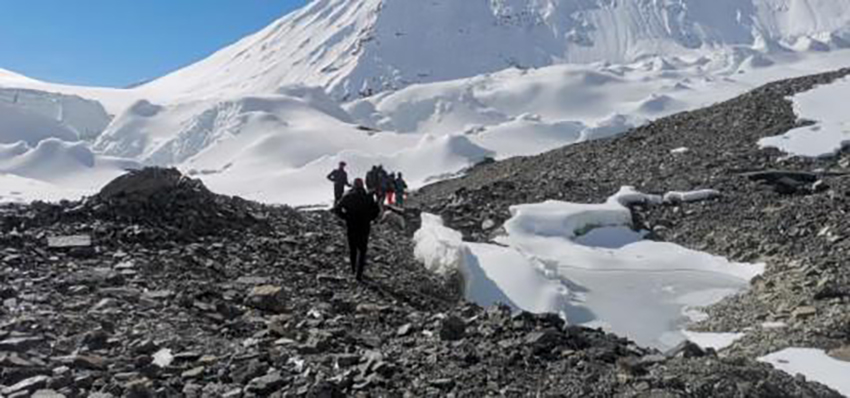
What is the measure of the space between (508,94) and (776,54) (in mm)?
42242

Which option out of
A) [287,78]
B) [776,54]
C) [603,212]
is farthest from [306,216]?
[287,78]

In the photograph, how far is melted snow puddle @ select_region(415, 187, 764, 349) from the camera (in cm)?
1243

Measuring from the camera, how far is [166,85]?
197 metres

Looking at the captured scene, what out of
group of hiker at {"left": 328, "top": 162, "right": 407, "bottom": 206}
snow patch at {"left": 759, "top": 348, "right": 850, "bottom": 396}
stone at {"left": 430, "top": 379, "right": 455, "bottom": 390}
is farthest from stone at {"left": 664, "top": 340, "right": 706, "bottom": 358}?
group of hiker at {"left": 328, "top": 162, "right": 407, "bottom": 206}

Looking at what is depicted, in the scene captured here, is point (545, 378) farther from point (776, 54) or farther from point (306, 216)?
point (776, 54)

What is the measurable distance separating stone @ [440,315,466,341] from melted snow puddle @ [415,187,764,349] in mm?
4856

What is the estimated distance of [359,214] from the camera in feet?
34.0

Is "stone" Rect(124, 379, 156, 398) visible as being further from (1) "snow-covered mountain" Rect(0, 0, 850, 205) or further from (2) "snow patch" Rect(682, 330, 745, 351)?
(1) "snow-covered mountain" Rect(0, 0, 850, 205)

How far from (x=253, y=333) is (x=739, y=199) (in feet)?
43.7

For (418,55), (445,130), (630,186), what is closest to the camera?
(630,186)

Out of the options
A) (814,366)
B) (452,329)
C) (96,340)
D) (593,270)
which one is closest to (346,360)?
(452,329)

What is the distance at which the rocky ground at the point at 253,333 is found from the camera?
19.6ft

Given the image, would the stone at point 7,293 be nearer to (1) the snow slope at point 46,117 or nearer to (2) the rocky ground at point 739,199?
(2) the rocky ground at point 739,199

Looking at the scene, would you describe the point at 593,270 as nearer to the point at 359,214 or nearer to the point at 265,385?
the point at 359,214
